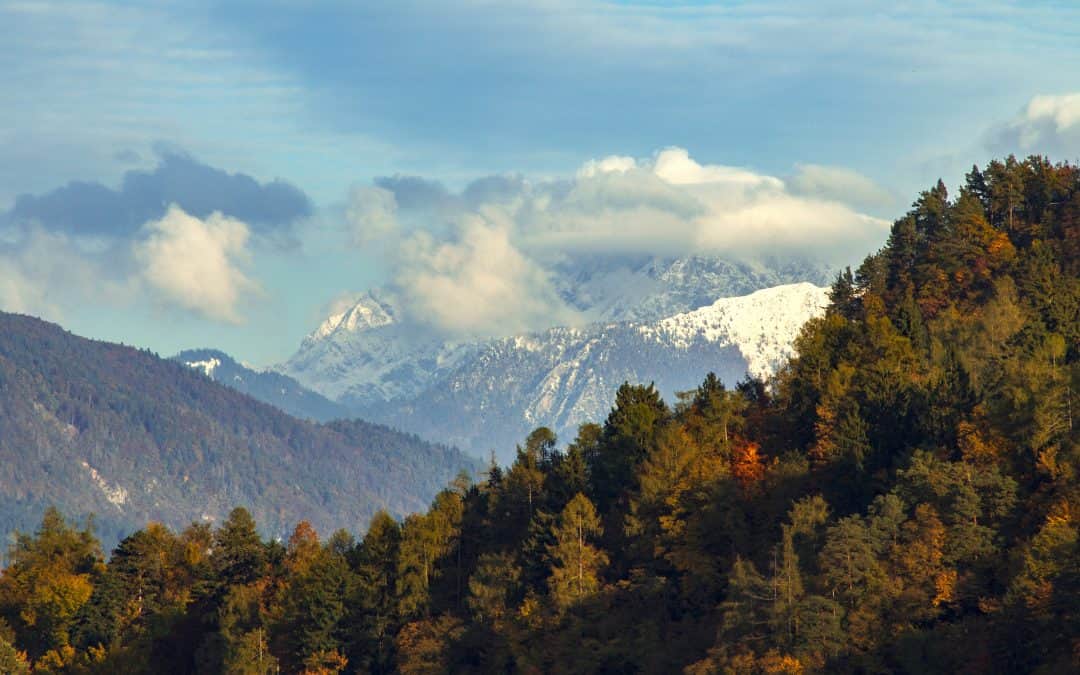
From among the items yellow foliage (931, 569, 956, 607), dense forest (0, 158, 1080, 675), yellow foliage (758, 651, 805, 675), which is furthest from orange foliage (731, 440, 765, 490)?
yellow foliage (931, 569, 956, 607)

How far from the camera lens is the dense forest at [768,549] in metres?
138

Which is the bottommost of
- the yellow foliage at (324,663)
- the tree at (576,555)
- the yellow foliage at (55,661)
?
the yellow foliage at (324,663)

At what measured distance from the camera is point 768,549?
524 feet

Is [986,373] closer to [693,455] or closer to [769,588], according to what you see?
[693,455]

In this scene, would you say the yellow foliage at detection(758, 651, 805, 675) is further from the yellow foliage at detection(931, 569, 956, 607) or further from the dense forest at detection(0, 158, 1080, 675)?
the yellow foliage at detection(931, 569, 956, 607)

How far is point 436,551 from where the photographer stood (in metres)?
189

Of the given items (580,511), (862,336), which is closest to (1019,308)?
(862,336)

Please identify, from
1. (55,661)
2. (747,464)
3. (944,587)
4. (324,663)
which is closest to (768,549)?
(747,464)

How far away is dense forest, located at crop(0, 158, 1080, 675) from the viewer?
138 meters

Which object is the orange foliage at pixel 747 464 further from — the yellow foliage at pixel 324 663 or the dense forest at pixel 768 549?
the yellow foliage at pixel 324 663

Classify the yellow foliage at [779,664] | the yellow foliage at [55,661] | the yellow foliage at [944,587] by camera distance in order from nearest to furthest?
1. the yellow foliage at [944,587]
2. the yellow foliage at [779,664]
3. the yellow foliage at [55,661]

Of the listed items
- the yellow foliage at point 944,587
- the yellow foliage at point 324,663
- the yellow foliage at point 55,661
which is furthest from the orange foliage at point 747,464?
the yellow foliage at point 55,661

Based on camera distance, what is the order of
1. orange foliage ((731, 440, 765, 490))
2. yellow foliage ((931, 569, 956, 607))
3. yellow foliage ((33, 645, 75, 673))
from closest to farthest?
yellow foliage ((931, 569, 956, 607)) < orange foliage ((731, 440, 765, 490)) < yellow foliage ((33, 645, 75, 673))

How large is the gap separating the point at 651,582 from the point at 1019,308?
5694 centimetres
